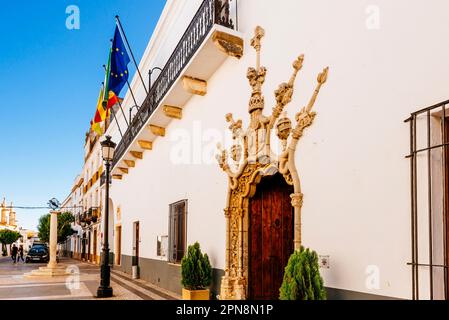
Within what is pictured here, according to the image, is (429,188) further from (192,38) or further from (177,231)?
(177,231)

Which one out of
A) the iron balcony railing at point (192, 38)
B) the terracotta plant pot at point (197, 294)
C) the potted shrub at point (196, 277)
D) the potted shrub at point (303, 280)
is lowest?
the terracotta plant pot at point (197, 294)

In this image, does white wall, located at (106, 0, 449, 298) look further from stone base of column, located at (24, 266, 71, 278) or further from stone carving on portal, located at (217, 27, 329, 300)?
stone base of column, located at (24, 266, 71, 278)

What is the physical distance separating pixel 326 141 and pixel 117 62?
9.26 metres

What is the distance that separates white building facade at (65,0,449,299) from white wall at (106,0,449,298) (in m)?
0.01

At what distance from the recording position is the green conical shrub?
26.7 feet

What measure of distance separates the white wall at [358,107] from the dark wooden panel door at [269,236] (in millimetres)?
801

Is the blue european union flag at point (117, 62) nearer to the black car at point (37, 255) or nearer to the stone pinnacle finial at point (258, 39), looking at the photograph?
the stone pinnacle finial at point (258, 39)

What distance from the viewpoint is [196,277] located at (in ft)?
26.7

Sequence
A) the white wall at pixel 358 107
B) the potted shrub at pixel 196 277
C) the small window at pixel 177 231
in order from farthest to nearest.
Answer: the small window at pixel 177 231
the potted shrub at pixel 196 277
the white wall at pixel 358 107

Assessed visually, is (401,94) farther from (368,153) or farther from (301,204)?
(301,204)

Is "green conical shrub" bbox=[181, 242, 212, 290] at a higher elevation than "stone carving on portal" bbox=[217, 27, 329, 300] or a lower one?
Answer: lower

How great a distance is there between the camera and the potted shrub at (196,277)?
8.07m

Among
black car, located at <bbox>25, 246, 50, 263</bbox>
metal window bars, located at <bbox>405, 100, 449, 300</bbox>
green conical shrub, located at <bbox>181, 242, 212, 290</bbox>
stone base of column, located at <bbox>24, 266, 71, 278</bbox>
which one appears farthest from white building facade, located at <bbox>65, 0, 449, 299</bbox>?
black car, located at <bbox>25, 246, 50, 263</bbox>

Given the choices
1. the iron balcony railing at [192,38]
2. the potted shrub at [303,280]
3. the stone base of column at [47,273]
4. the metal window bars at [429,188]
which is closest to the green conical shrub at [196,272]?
the potted shrub at [303,280]
